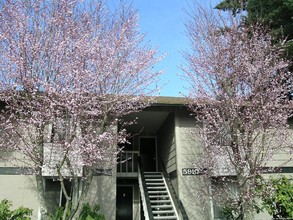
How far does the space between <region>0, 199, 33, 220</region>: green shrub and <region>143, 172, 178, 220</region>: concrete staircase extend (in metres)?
4.23

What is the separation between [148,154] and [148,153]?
0.18ft

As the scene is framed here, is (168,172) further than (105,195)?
Yes

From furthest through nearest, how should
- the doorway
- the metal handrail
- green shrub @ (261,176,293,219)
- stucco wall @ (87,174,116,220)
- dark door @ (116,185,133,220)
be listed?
the doorway < the metal handrail < dark door @ (116,185,133,220) < stucco wall @ (87,174,116,220) < green shrub @ (261,176,293,219)

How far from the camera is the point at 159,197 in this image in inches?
480

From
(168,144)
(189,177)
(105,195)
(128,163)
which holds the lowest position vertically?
(105,195)

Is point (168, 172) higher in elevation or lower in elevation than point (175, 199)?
higher

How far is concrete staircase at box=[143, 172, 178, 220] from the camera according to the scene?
36.5 ft

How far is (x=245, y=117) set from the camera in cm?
983

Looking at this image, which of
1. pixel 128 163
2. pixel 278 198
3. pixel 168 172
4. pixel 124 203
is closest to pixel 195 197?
pixel 168 172

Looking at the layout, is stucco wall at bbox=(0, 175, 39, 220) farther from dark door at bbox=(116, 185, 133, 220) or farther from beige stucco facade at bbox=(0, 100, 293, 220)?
dark door at bbox=(116, 185, 133, 220)

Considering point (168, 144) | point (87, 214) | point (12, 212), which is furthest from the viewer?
point (168, 144)

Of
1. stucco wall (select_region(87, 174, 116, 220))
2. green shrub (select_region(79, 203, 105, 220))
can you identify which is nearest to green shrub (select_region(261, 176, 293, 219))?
stucco wall (select_region(87, 174, 116, 220))

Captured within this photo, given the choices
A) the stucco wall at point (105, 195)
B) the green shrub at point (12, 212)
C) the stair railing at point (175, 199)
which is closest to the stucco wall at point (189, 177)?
the stair railing at point (175, 199)

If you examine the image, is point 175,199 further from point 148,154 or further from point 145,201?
point 148,154
